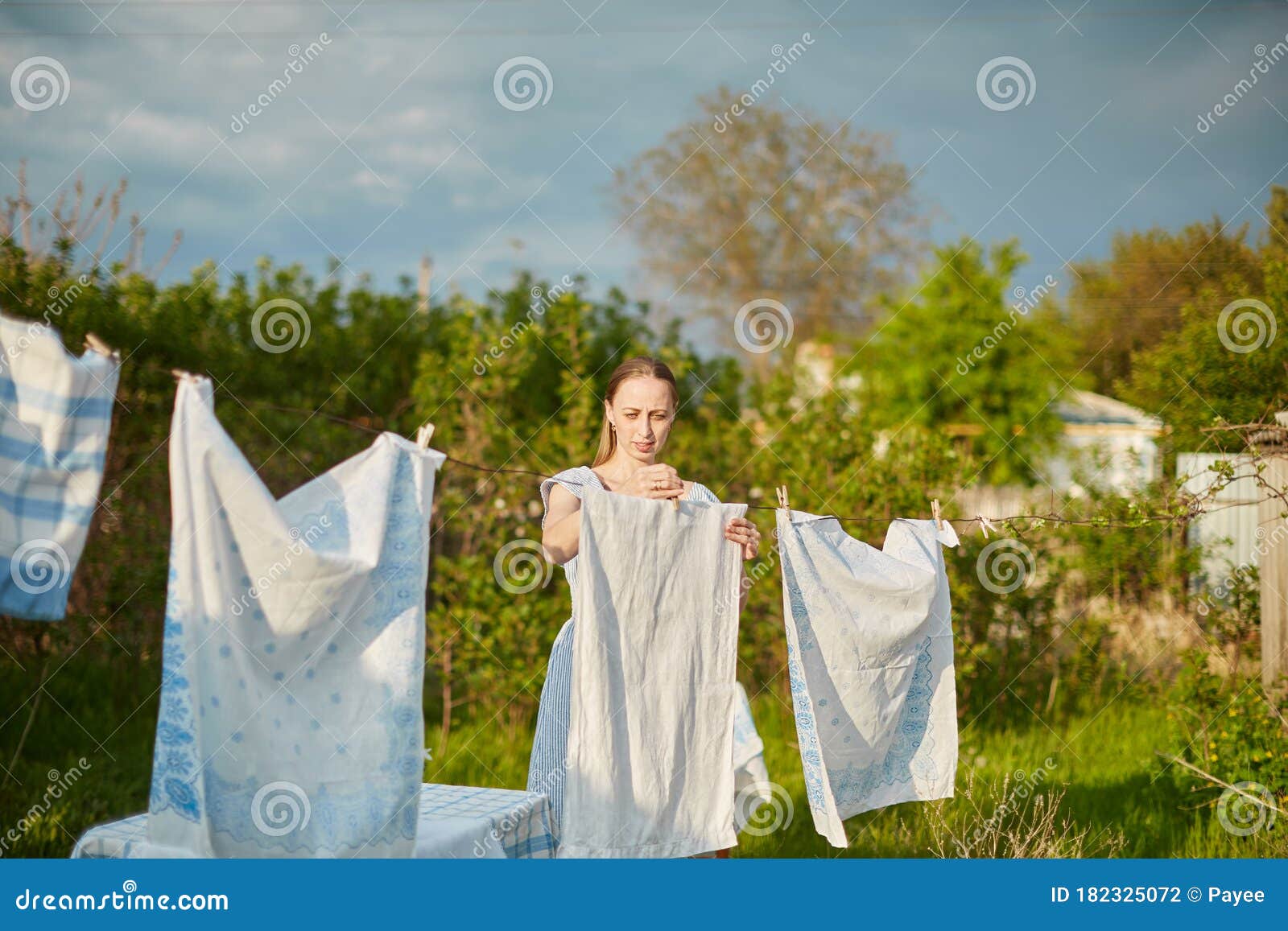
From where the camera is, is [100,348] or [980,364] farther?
[980,364]

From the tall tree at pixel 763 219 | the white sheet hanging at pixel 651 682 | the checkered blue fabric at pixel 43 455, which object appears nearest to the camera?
the checkered blue fabric at pixel 43 455

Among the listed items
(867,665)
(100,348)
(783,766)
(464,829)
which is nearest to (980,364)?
(783,766)

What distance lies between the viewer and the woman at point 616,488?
302 cm

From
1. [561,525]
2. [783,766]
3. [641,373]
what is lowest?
[783,766]

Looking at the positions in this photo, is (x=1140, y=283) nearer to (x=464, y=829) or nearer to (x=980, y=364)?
(x=980, y=364)

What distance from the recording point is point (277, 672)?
8.14ft

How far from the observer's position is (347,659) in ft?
8.38

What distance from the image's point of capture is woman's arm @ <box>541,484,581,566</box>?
9.65 ft

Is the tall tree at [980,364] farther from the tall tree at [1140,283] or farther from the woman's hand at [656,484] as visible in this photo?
the woman's hand at [656,484]

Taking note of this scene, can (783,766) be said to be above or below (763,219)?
below

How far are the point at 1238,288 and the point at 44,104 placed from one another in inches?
263

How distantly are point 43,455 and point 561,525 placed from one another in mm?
1306

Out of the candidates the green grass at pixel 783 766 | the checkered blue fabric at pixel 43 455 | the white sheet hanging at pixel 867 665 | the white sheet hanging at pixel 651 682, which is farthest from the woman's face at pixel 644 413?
the green grass at pixel 783 766

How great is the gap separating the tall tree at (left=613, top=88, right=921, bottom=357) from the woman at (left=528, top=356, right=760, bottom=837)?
53.5ft
